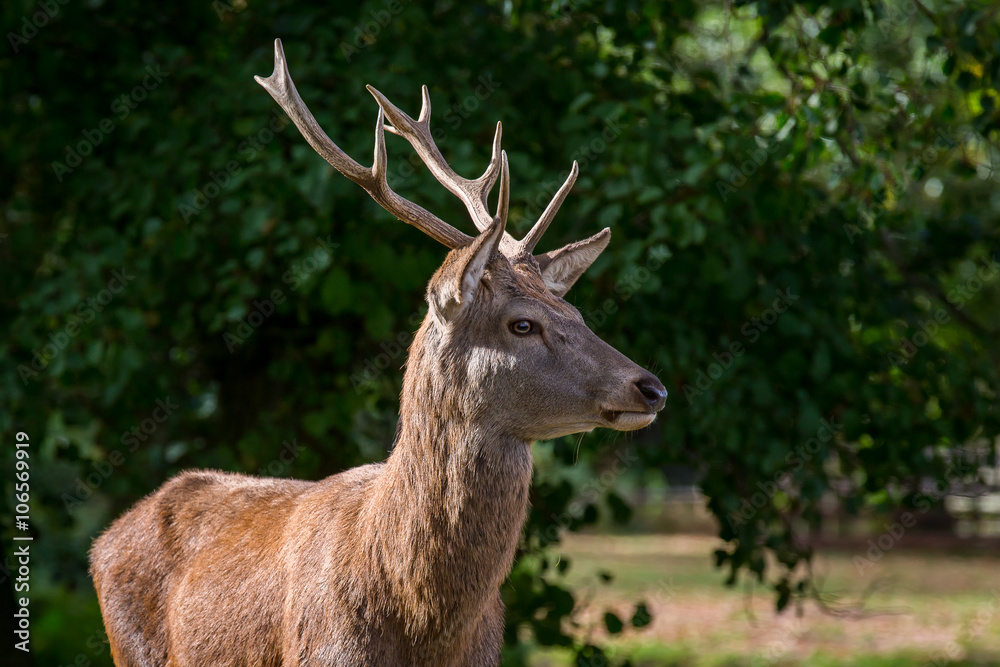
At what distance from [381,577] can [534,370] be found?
0.81 meters

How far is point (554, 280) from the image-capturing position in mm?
3787

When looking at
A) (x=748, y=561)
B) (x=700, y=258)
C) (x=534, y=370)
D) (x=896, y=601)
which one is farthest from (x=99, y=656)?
(x=896, y=601)

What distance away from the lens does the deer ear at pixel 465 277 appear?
3.03 m

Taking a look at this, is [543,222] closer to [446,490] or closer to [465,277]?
[465,277]

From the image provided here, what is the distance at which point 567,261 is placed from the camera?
3.79 m

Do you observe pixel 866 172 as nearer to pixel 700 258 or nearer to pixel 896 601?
pixel 700 258

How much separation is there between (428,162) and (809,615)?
11803mm
